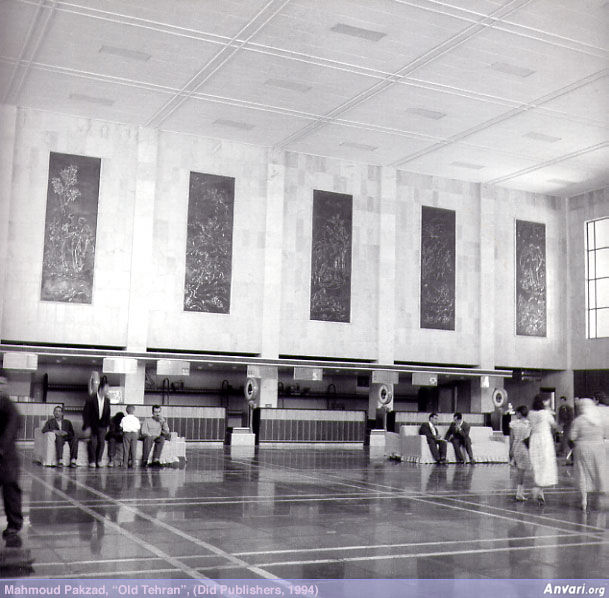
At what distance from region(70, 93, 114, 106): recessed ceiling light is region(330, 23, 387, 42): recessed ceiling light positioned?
816cm

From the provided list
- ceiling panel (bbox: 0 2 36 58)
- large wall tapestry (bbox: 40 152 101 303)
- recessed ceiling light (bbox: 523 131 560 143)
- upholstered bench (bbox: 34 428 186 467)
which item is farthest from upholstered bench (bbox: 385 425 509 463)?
ceiling panel (bbox: 0 2 36 58)

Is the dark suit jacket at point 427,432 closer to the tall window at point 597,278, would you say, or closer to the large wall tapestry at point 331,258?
the large wall tapestry at point 331,258

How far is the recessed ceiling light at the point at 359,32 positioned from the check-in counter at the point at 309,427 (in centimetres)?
1285

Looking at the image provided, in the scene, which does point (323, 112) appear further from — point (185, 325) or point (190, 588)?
point (190, 588)

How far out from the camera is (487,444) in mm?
20578

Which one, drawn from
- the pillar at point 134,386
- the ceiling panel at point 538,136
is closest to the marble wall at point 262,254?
the pillar at point 134,386

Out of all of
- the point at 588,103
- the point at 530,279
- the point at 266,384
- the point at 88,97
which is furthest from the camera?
the point at 530,279

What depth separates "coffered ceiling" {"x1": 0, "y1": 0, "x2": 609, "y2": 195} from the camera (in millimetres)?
17609

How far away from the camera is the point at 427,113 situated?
23.5 m

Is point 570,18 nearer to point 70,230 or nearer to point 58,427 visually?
point 58,427

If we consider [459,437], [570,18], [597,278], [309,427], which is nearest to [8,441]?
[459,437]

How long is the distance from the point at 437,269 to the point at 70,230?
1387 cm

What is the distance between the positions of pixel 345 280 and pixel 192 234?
5.92m

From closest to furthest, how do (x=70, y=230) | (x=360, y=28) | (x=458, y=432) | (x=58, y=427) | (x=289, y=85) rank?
(x=58, y=427) → (x=360, y=28) → (x=458, y=432) → (x=289, y=85) → (x=70, y=230)
